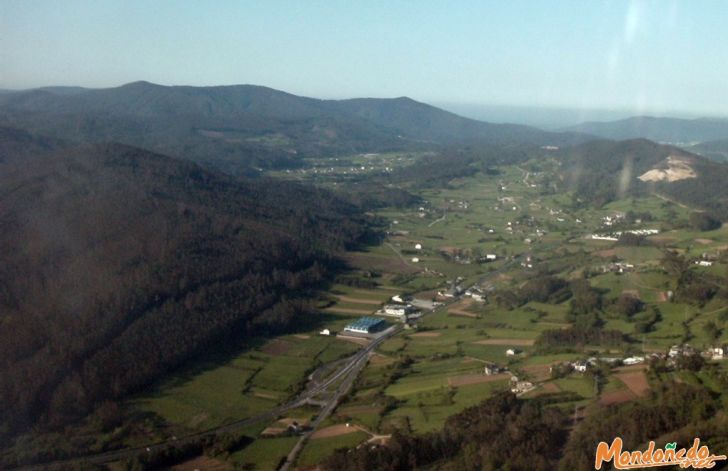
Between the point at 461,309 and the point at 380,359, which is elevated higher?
the point at 461,309

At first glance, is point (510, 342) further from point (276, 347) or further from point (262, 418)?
point (262, 418)

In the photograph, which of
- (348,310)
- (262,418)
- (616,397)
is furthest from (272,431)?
(348,310)

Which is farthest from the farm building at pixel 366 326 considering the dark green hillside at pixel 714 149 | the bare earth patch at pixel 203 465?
the dark green hillside at pixel 714 149

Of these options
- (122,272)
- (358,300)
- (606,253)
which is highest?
(122,272)

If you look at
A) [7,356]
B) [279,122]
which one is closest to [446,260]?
[7,356]

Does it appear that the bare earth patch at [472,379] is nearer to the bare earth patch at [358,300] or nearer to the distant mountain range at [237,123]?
the bare earth patch at [358,300]

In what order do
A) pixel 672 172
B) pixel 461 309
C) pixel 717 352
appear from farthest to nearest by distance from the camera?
1. pixel 672 172
2. pixel 461 309
3. pixel 717 352
